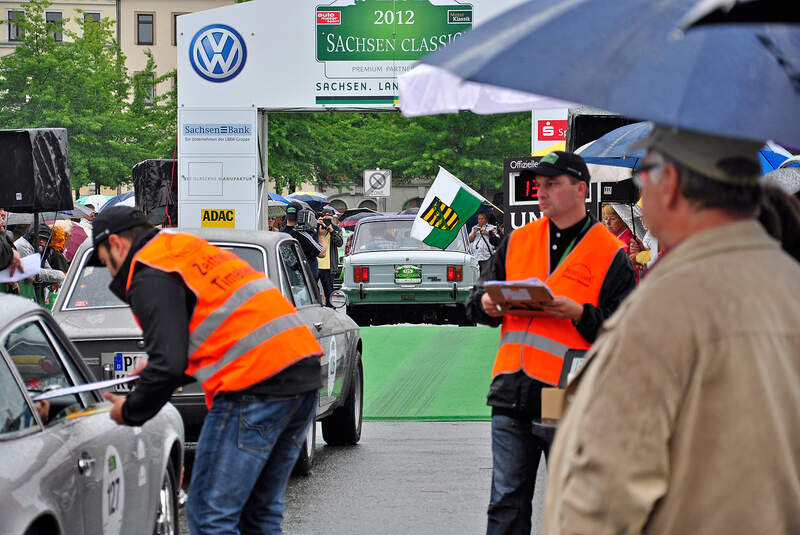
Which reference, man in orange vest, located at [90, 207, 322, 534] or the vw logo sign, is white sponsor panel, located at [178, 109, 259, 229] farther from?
man in orange vest, located at [90, 207, 322, 534]

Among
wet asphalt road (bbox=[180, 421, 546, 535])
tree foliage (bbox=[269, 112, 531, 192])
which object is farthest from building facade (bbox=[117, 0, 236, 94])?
wet asphalt road (bbox=[180, 421, 546, 535])

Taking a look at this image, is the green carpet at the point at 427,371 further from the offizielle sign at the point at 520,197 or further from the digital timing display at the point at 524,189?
the digital timing display at the point at 524,189

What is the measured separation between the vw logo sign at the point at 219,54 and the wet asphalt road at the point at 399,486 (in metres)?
8.52

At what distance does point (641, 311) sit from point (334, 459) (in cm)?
763

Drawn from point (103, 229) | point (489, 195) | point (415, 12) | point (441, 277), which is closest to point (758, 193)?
point (103, 229)

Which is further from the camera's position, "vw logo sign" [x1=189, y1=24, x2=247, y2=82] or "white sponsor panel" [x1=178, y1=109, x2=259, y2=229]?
"white sponsor panel" [x1=178, y1=109, x2=259, y2=229]

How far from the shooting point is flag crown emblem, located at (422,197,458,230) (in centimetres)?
1894

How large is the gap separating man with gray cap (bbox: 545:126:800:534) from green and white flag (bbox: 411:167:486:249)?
1622cm

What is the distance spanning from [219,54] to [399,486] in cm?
1106

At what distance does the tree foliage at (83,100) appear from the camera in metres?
54.1

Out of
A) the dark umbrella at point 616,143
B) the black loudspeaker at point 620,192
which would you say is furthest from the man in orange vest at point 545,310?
the black loudspeaker at point 620,192

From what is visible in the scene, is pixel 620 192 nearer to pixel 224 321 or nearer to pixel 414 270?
pixel 414 270

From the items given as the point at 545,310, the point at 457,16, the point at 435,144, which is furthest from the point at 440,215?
the point at 435,144

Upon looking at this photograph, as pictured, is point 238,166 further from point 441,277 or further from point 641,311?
point 641,311
